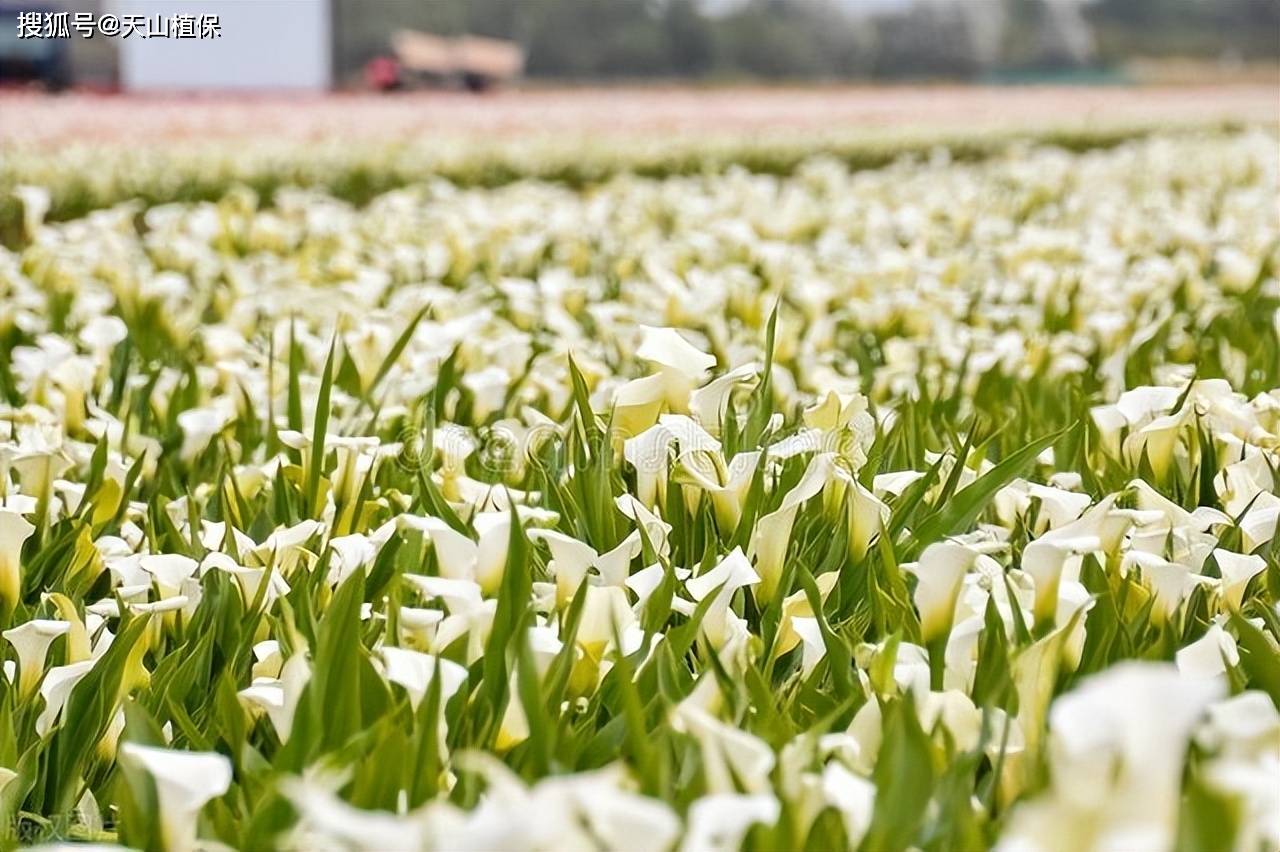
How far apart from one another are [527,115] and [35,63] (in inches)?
597

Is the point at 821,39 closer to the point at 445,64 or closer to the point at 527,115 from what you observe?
the point at 445,64

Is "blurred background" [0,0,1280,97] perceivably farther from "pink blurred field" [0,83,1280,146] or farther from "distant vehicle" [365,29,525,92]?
"pink blurred field" [0,83,1280,146]

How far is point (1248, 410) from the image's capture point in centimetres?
217

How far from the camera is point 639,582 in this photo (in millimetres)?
1533

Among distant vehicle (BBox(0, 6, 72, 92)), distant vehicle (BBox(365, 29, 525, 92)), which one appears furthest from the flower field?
distant vehicle (BBox(365, 29, 525, 92))

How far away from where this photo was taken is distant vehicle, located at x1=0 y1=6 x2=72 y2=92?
22.0 metres

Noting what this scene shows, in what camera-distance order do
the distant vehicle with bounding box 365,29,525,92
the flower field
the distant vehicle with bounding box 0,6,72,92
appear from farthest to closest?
1. the distant vehicle with bounding box 365,29,525,92
2. the distant vehicle with bounding box 0,6,72,92
3. the flower field

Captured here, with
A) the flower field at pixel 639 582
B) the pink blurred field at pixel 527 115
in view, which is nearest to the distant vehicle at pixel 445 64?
the pink blurred field at pixel 527 115

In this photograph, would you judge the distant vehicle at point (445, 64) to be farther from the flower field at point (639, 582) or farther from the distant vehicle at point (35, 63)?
the flower field at point (639, 582)

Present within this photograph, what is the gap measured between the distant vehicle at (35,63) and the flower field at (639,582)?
20294 millimetres

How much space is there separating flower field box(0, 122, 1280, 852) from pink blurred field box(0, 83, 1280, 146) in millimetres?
6689

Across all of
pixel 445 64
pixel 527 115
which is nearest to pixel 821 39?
pixel 445 64

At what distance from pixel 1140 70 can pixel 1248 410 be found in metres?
43.8

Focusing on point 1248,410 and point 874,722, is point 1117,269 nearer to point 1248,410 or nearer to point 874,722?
point 1248,410
